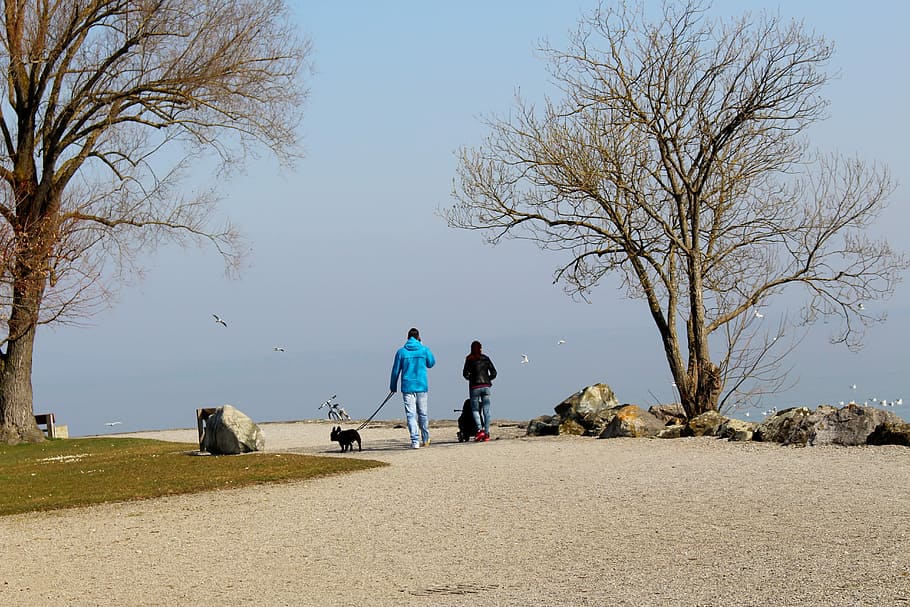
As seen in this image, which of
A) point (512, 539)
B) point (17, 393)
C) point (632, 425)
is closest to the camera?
point (512, 539)

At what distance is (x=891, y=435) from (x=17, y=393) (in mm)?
23101

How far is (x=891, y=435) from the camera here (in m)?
16.6

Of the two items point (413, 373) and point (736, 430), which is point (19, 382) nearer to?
point (413, 373)

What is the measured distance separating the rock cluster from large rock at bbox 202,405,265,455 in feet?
20.0

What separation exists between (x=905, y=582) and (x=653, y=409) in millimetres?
16630

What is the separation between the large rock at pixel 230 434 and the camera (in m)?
21.0

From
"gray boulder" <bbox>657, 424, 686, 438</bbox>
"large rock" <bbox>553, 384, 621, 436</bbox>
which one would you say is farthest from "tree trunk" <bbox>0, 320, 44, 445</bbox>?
"gray boulder" <bbox>657, 424, 686, 438</bbox>

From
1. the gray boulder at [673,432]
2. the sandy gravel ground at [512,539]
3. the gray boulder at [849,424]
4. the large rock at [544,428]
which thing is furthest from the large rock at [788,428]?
the large rock at [544,428]

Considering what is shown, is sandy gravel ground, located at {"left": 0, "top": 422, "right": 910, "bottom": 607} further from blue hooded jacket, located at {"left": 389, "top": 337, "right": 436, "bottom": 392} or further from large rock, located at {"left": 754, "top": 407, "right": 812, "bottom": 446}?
blue hooded jacket, located at {"left": 389, "top": 337, "right": 436, "bottom": 392}

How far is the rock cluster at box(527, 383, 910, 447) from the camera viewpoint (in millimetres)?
17078

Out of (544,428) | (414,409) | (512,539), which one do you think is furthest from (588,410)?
(512,539)

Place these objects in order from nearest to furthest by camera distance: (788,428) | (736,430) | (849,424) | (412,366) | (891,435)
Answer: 1. (891,435)
2. (849,424)
3. (788,428)
4. (736,430)
5. (412,366)

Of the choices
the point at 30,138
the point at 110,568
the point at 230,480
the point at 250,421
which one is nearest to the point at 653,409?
the point at 250,421

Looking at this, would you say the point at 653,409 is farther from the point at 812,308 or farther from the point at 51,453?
the point at 51,453
